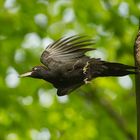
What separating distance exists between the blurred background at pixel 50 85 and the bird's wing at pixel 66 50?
2.90 m

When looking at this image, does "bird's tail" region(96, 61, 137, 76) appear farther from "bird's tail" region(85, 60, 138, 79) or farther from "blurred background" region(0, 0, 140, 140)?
"blurred background" region(0, 0, 140, 140)

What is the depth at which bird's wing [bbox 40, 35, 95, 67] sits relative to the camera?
483 cm

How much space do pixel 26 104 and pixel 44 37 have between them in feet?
4.26

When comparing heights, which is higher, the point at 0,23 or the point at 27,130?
the point at 0,23

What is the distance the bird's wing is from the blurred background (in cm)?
290

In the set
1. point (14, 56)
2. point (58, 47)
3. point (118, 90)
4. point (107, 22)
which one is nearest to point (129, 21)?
point (107, 22)

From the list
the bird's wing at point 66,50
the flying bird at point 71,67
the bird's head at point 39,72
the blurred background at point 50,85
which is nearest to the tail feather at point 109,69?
the flying bird at point 71,67

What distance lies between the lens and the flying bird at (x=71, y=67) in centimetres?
451

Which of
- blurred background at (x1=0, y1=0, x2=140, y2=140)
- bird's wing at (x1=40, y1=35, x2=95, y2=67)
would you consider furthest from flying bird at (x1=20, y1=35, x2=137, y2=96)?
blurred background at (x1=0, y1=0, x2=140, y2=140)

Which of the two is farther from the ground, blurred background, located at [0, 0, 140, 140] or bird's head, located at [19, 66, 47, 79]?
blurred background, located at [0, 0, 140, 140]

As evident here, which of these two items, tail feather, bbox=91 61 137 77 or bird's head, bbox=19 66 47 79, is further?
bird's head, bbox=19 66 47 79

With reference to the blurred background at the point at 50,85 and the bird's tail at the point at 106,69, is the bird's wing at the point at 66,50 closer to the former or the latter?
the bird's tail at the point at 106,69

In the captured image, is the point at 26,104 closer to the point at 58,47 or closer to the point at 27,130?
the point at 27,130

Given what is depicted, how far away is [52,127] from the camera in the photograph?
9.59 m
